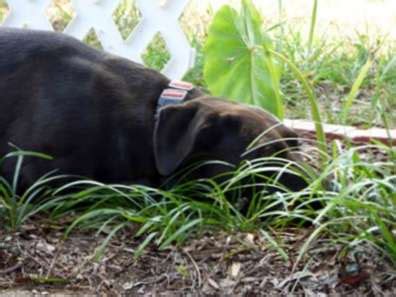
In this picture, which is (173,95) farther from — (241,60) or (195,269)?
(195,269)

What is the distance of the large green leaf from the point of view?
4.79m

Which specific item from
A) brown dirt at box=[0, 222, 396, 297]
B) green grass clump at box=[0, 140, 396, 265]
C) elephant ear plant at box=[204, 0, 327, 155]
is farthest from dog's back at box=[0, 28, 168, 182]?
brown dirt at box=[0, 222, 396, 297]

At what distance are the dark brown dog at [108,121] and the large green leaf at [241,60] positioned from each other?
0.34 m

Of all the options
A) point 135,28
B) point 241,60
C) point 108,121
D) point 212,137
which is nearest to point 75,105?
point 108,121

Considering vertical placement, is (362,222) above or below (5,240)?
above

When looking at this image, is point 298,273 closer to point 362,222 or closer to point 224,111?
point 362,222

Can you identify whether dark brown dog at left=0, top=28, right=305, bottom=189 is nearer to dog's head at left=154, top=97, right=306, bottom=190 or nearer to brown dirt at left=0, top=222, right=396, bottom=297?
dog's head at left=154, top=97, right=306, bottom=190

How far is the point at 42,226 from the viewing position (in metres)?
4.05

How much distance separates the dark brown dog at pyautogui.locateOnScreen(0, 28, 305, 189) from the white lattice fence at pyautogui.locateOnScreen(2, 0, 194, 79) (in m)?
1.51

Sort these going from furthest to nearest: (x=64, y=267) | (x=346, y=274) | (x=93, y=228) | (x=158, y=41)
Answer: (x=158, y=41) → (x=93, y=228) → (x=64, y=267) → (x=346, y=274)

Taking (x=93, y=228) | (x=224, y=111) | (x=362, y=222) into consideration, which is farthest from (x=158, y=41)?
(x=362, y=222)

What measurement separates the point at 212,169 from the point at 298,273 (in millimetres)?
857

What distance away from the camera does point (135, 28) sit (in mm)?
6340

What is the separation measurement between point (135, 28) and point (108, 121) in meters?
2.01
